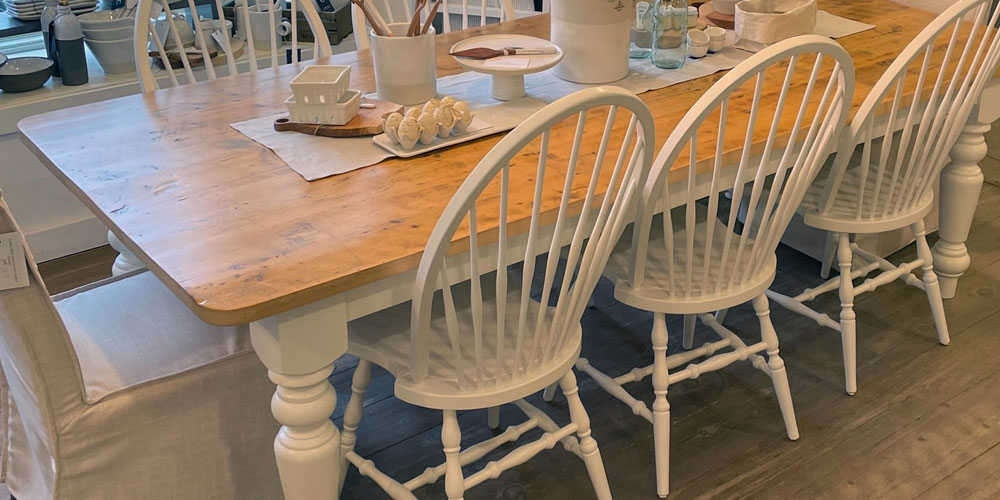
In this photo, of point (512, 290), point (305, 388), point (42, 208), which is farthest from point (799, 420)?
point (42, 208)

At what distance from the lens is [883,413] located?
228 centimetres

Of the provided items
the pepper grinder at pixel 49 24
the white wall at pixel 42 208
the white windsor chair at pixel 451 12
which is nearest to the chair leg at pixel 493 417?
the white windsor chair at pixel 451 12

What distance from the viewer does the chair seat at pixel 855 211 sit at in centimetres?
220

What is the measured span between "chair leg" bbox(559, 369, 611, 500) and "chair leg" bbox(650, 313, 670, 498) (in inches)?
7.9

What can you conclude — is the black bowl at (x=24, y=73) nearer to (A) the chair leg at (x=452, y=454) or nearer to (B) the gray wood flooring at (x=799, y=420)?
(B) the gray wood flooring at (x=799, y=420)

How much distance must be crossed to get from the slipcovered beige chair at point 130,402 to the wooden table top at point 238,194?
0.78 feet

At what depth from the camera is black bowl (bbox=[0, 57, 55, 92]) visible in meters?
2.87

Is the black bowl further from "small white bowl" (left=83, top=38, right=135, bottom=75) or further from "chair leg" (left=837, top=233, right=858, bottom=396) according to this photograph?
"chair leg" (left=837, top=233, right=858, bottom=396)

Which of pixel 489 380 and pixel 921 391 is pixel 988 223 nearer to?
pixel 921 391

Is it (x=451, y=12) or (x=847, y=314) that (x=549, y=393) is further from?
(x=451, y=12)

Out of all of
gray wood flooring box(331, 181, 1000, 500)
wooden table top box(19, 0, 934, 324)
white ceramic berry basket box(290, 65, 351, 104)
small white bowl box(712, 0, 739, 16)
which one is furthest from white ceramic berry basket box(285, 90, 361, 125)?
small white bowl box(712, 0, 739, 16)

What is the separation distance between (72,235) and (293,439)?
1804mm

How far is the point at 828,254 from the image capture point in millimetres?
2752

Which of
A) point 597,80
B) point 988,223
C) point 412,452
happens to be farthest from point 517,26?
point 988,223
